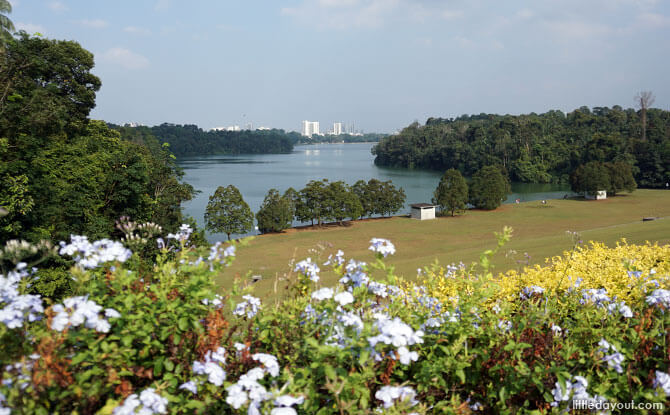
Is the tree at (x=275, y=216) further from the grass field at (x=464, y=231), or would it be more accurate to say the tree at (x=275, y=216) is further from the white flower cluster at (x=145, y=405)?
the white flower cluster at (x=145, y=405)

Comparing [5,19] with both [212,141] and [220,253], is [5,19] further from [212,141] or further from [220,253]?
[212,141]

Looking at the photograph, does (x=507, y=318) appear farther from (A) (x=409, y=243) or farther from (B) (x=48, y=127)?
(A) (x=409, y=243)

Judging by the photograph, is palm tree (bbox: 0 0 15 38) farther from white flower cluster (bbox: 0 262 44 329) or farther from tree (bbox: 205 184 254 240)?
white flower cluster (bbox: 0 262 44 329)

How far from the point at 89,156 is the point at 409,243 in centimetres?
1925

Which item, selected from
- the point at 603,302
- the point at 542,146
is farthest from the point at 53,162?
the point at 542,146

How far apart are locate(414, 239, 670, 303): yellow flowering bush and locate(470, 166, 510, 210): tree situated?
39061mm

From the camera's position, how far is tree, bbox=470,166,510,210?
43.3m

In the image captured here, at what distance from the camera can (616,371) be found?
2.22m

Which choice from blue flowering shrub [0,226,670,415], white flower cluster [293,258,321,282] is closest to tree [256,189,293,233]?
white flower cluster [293,258,321,282]

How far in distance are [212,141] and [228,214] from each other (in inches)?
4837

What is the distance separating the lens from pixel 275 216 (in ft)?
109

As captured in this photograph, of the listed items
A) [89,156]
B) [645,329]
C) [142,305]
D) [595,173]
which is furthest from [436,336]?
[595,173]

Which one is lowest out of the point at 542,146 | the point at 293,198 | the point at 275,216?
the point at 275,216

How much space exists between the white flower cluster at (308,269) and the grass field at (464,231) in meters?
12.7
